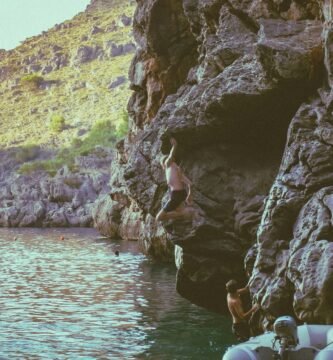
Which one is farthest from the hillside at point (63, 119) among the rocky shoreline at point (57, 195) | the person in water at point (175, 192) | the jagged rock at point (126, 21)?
the person in water at point (175, 192)

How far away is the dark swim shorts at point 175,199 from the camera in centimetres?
2481

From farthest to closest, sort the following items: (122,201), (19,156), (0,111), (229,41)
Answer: (0,111) → (19,156) → (122,201) → (229,41)

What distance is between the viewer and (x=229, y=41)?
28.7m

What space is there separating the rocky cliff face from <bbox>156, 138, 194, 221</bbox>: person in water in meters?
0.65

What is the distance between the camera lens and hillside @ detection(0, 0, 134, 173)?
483 ft

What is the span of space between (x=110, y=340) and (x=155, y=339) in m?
1.45

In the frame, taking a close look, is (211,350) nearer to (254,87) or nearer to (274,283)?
(274,283)

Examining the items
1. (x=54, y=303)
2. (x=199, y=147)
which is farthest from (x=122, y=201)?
(x=199, y=147)

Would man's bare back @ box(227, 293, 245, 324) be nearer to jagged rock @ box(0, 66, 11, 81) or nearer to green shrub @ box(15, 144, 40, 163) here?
green shrub @ box(15, 144, 40, 163)

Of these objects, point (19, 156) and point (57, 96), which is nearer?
point (19, 156)

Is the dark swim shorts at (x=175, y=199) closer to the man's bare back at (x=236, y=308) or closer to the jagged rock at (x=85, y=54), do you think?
the man's bare back at (x=236, y=308)

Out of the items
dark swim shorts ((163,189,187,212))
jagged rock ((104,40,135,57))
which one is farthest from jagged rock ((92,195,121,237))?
jagged rock ((104,40,135,57))

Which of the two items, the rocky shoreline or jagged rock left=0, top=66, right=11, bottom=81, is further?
jagged rock left=0, top=66, right=11, bottom=81

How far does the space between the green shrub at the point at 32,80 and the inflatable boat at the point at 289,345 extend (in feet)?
534
